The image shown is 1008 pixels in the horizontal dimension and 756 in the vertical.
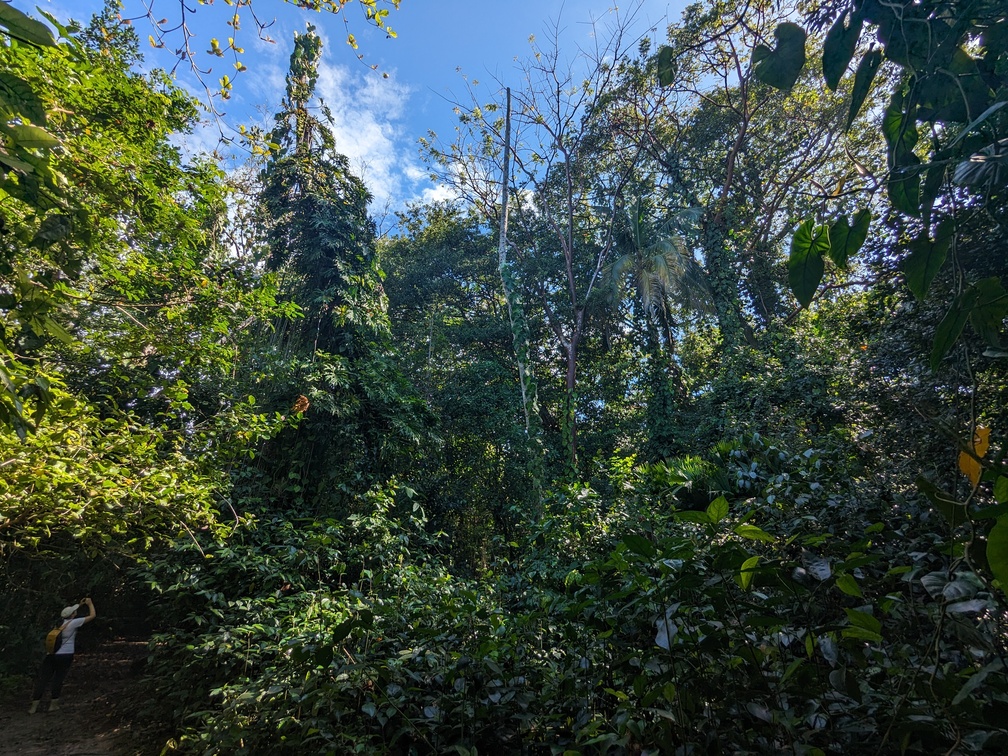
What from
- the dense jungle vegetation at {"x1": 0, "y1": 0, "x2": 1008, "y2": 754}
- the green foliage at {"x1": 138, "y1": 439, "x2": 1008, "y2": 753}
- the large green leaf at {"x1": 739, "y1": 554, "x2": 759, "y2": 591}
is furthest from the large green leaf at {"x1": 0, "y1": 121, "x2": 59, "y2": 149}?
the large green leaf at {"x1": 739, "y1": 554, "x2": 759, "y2": 591}

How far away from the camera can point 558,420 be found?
1334 cm

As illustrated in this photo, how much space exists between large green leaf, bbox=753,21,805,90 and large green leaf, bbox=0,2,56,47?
158cm

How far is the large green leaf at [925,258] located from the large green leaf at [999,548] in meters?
0.57

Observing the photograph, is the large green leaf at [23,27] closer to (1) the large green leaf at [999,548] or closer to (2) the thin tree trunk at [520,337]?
(1) the large green leaf at [999,548]

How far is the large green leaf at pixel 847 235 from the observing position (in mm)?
1013

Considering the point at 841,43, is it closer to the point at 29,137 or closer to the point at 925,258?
the point at 925,258

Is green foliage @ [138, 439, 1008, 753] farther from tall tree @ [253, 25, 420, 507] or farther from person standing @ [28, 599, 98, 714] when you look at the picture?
tall tree @ [253, 25, 420, 507]

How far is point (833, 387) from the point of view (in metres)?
6.13

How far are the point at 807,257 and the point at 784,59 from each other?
50cm

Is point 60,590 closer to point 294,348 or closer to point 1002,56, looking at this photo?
point 294,348

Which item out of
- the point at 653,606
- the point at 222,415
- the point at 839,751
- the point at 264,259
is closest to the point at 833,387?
the point at 653,606

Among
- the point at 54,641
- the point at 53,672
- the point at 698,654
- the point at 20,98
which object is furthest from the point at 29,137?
the point at 53,672

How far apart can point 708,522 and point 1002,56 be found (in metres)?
1.37

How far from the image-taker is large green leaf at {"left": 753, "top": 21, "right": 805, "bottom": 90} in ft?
3.64
